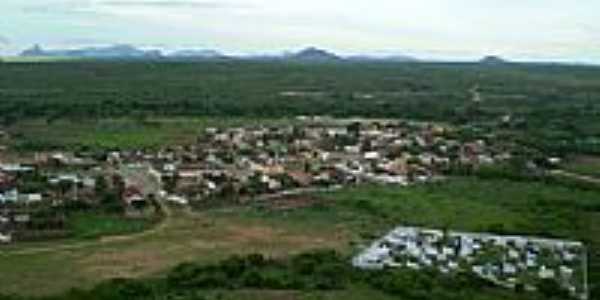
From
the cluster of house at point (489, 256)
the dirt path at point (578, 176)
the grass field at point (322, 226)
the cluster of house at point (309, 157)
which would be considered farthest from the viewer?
the dirt path at point (578, 176)

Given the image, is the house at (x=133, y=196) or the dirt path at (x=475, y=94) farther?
the dirt path at (x=475, y=94)

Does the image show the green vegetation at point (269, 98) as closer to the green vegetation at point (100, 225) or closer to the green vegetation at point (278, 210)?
the green vegetation at point (278, 210)

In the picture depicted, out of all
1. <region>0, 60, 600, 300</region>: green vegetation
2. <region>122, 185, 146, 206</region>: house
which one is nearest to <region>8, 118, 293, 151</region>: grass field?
<region>0, 60, 600, 300</region>: green vegetation

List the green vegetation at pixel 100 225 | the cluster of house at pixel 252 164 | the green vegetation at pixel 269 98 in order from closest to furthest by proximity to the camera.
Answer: the green vegetation at pixel 100 225
the cluster of house at pixel 252 164
the green vegetation at pixel 269 98

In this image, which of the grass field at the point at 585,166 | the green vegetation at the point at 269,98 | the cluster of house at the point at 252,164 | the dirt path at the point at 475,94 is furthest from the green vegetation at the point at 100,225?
the dirt path at the point at 475,94

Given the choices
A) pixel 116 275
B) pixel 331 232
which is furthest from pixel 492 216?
pixel 116 275
